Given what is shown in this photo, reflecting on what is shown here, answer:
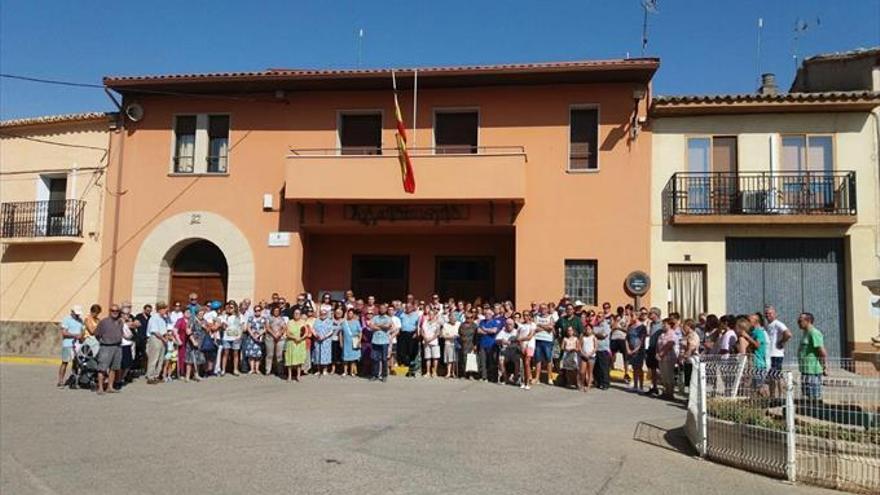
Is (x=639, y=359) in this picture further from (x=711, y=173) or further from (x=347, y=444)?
(x=347, y=444)

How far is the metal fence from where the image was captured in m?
6.80

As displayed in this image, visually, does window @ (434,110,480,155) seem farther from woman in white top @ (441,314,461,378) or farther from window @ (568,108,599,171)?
woman in white top @ (441,314,461,378)

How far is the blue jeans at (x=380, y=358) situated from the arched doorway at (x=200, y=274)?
23.7ft

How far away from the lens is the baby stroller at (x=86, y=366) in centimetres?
1327

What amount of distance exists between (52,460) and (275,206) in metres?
11.8

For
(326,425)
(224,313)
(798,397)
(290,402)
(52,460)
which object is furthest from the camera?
(224,313)

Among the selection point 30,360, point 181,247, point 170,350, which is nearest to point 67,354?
point 170,350

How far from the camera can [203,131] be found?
19.9 meters

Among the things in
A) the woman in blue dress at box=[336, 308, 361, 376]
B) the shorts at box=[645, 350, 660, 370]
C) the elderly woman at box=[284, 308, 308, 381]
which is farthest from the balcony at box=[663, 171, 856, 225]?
the elderly woman at box=[284, 308, 308, 381]

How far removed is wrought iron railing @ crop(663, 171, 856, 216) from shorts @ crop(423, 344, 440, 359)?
6.92m

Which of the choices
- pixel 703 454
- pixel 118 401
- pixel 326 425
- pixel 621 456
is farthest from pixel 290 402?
pixel 703 454

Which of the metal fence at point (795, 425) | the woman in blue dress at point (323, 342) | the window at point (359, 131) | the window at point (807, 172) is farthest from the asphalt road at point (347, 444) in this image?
the window at point (359, 131)

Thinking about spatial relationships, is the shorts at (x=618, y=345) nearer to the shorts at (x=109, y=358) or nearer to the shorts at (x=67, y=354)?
the shorts at (x=109, y=358)

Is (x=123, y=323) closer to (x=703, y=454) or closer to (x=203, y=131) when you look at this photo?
(x=203, y=131)
